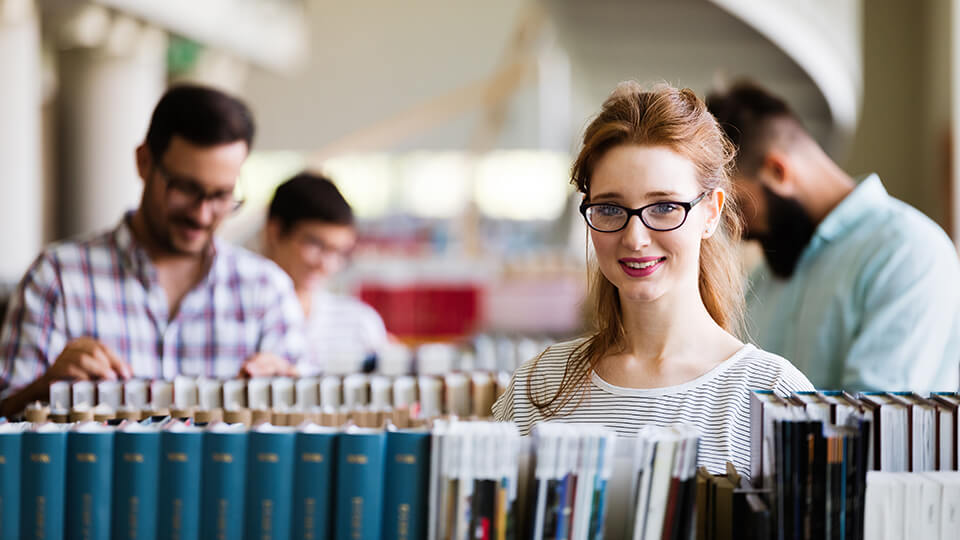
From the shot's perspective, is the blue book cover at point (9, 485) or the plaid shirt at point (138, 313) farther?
the plaid shirt at point (138, 313)

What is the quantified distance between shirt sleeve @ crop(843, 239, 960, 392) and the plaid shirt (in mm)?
1696

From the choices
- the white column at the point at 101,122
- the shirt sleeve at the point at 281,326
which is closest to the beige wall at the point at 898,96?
the white column at the point at 101,122

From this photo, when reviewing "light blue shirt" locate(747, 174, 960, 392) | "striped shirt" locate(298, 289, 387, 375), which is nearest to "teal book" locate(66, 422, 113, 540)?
"light blue shirt" locate(747, 174, 960, 392)

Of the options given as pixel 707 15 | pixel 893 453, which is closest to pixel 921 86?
pixel 707 15

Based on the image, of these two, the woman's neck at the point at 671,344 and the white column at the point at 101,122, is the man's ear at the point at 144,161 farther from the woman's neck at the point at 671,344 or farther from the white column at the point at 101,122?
the white column at the point at 101,122

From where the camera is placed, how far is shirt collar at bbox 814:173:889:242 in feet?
9.84

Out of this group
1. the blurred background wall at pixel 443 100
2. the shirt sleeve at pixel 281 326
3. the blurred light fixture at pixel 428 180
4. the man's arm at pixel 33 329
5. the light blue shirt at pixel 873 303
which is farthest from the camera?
the blurred light fixture at pixel 428 180

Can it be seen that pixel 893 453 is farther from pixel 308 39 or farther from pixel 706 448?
pixel 308 39

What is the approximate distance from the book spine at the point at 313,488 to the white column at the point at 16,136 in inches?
331

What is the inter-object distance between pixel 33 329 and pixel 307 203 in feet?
4.36

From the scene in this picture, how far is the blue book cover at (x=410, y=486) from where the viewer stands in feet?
5.27

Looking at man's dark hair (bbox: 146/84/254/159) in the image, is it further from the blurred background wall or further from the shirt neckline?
the shirt neckline

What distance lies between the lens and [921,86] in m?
12.7

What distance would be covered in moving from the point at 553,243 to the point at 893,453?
15.0m
